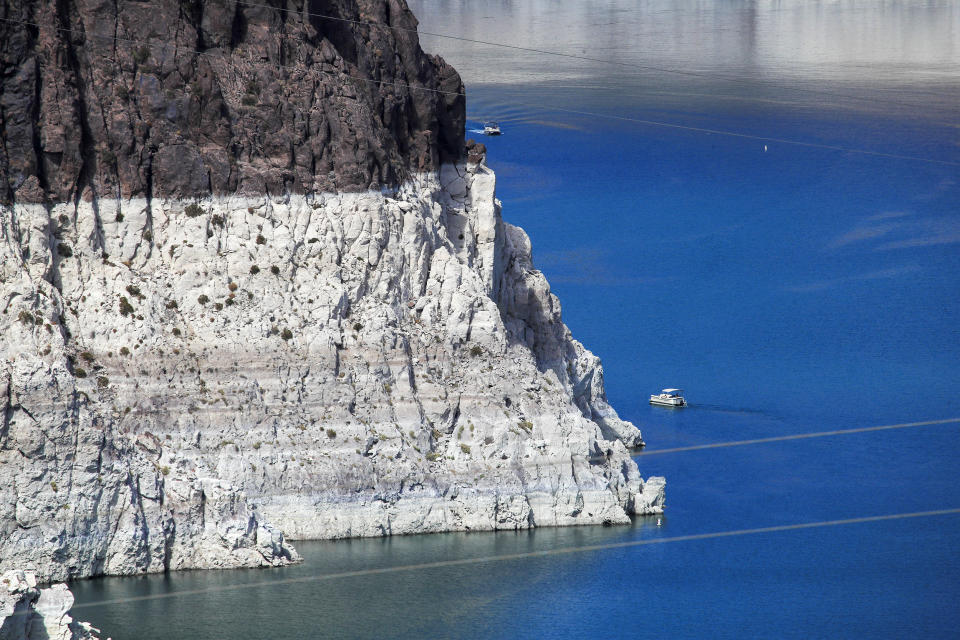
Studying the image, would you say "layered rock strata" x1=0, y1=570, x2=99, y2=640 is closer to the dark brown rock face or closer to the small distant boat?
the dark brown rock face

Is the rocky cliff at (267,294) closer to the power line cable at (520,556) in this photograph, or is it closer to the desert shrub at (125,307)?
the desert shrub at (125,307)

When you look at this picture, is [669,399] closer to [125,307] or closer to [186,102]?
[186,102]

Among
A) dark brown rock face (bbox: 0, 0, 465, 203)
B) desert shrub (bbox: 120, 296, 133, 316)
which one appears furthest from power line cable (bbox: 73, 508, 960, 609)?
dark brown rock face (bbox: 0, 0, 465, 203)

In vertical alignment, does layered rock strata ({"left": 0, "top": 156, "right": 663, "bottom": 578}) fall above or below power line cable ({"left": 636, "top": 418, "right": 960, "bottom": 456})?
above

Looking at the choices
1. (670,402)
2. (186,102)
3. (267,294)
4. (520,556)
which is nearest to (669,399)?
(670,402)

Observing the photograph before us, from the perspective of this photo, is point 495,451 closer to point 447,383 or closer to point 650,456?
point 447,383

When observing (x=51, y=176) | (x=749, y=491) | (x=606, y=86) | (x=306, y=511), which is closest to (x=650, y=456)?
(x=749, y=491)
